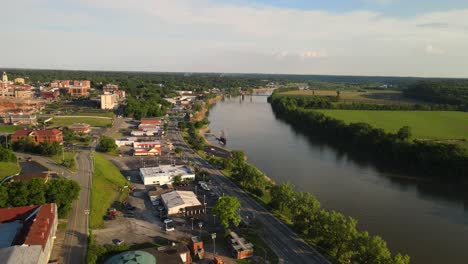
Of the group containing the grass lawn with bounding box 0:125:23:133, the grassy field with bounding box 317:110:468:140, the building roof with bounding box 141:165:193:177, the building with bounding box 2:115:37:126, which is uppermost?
the grassy field with bounding box 317:110:468:140

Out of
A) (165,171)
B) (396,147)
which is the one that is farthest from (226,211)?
(396,147)

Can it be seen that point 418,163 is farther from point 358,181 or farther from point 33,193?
point 33,193

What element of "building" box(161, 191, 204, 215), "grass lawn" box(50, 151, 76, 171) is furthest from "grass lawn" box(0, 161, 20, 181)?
"building" box(161, 191, 204, 215)

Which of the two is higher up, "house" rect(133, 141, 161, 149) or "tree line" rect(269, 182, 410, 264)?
"house" rect(133, 141, 161, 149)

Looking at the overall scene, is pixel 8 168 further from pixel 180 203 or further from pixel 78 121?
pixel 78 121

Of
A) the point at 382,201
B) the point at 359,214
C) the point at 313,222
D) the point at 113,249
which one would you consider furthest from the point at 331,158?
the point at 113,249

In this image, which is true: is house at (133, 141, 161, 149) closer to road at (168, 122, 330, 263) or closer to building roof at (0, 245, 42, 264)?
road at (168, 122, 330, 263)
